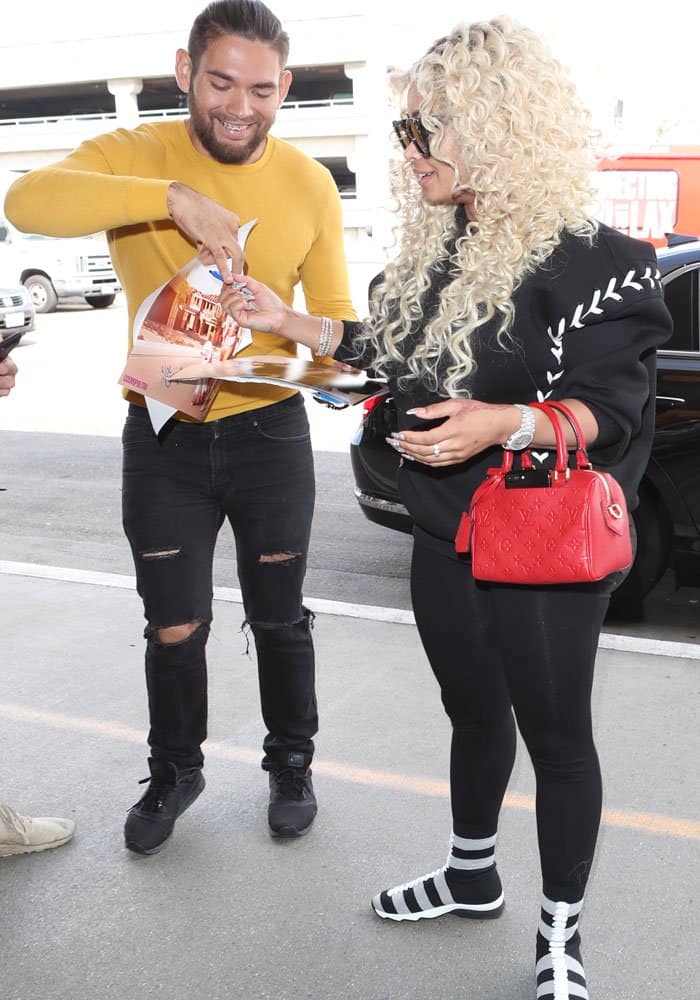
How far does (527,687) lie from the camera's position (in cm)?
226

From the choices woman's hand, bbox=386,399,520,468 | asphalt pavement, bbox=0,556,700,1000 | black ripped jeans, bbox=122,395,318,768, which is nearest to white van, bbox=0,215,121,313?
asphalt pavement, bbox=0,556,700,1000

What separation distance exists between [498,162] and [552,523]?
695 millimetres

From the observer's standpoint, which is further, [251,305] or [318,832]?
[318,832]

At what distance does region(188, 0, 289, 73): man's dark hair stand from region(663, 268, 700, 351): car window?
2.78m

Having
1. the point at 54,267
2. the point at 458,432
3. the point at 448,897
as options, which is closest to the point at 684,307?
the point at 448,897

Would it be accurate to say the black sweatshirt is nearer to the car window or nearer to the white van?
the car window

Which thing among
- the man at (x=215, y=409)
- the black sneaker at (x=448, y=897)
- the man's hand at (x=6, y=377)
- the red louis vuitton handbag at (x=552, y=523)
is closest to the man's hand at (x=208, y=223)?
the man at (x=215, y=409)

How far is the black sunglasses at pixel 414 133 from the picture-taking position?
219 cm

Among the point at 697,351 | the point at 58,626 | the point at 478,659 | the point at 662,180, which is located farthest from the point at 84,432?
the point at 662,180

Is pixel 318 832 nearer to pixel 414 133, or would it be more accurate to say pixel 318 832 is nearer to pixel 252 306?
pixel 252 306

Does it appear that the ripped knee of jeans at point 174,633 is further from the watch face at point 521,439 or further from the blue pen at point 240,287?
the watch face at point 521,439

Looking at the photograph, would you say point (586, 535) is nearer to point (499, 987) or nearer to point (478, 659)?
point (478, 659)

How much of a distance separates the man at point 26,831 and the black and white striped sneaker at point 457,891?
0.95 metres

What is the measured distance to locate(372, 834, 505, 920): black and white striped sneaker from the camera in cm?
265
